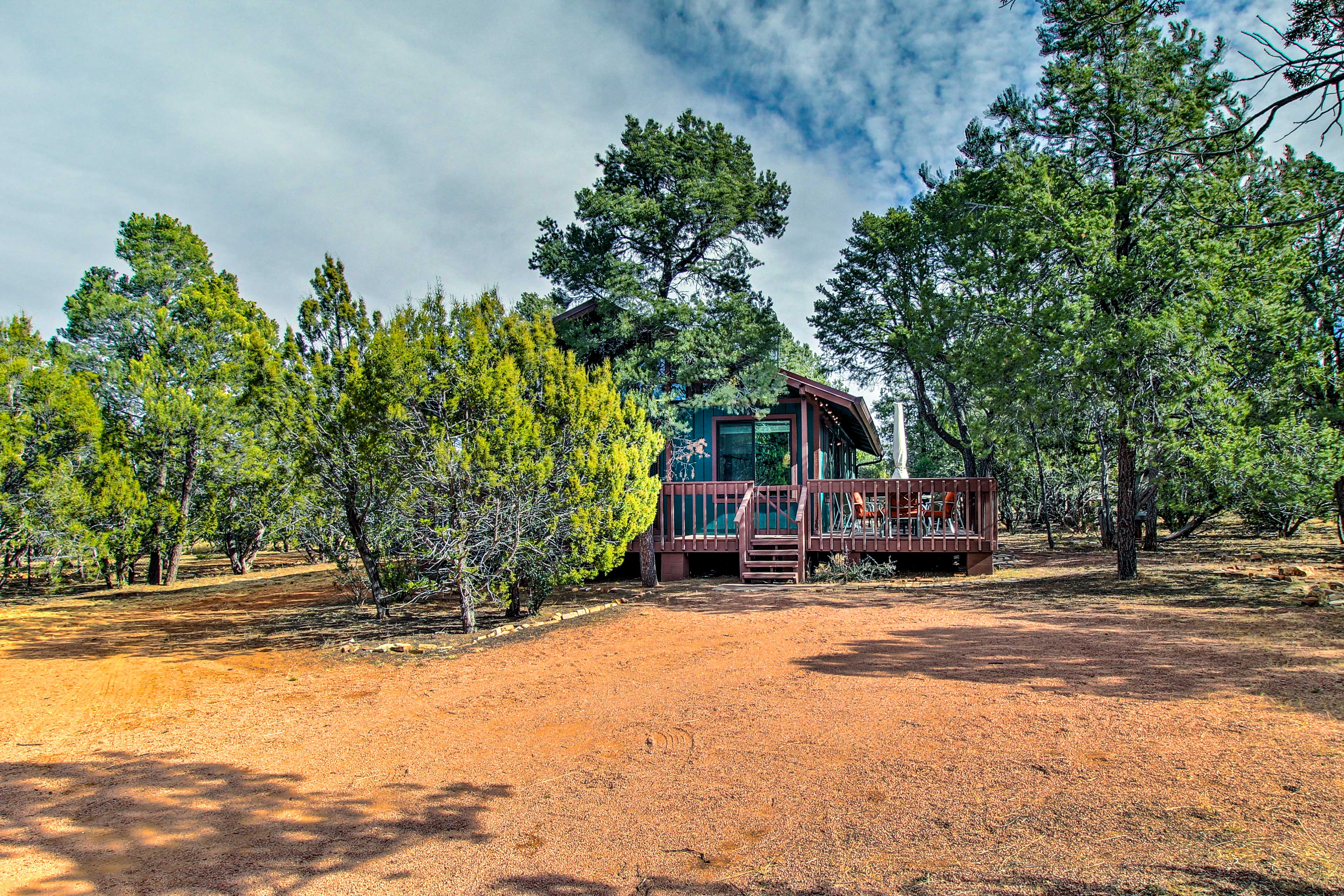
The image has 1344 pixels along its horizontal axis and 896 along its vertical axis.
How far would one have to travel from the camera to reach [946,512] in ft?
41.4

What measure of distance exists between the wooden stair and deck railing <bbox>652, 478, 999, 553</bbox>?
7.8 inches

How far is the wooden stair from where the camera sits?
12.1 m

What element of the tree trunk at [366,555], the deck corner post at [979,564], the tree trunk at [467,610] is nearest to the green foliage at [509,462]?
the tree trunk at [467,610]

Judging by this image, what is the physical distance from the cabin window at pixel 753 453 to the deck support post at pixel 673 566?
2924mm

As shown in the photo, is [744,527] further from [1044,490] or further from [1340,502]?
[1340,502]

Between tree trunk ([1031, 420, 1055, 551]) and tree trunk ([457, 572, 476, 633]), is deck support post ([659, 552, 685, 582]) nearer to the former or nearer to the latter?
tree trunk ([457, 572, 476, 633])

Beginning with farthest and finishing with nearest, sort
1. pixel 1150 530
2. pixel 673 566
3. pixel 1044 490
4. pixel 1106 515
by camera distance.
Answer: pixel 1044 490, pixel 1106 515, pixel 1150 530, pixel 673 566

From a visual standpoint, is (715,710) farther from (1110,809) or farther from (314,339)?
(314,339)

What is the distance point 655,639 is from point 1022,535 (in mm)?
20360

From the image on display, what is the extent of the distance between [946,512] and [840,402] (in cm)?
309

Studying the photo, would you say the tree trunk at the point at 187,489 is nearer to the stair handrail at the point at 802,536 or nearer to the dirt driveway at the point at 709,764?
the dirt driveway at the point at 709,764

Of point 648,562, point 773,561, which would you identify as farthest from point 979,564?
point 648,562

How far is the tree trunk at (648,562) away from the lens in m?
12.2

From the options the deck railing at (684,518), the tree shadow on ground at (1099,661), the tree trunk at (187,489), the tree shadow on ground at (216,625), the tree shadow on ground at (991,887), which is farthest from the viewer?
the tree trunk at (187,489)
